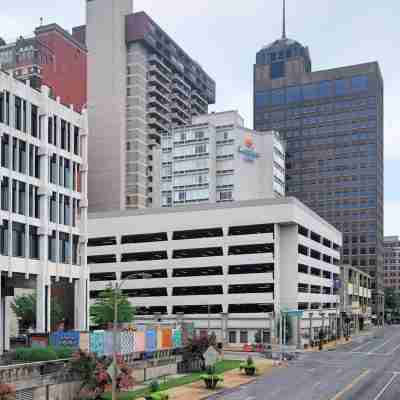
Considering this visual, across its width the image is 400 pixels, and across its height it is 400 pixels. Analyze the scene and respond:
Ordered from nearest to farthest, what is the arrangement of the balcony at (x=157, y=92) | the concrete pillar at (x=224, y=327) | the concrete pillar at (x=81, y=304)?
1. the concrete pillar at (x=81, y=304)
2. the concrete pillar at (x=224, y=327)
3. the balcony at (x=157, y=92)

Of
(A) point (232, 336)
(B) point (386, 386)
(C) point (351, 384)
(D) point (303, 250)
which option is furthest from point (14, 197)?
(D) point (303, 250)

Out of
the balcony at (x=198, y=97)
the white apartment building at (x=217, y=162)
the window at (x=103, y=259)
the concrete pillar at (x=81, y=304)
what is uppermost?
the balcony at (x=198, y=97)

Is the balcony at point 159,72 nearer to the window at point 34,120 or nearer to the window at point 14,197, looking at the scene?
the window at point 34,120

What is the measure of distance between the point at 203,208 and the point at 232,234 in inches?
266

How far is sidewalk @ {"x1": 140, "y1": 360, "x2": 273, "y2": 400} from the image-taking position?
50.2m

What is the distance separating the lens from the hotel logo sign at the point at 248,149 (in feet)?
501

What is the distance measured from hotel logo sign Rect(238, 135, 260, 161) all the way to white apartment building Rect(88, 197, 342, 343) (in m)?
37.0

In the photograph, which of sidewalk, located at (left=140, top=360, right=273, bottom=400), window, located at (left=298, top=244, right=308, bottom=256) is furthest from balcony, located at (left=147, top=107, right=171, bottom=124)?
sidewalk, located at (left=140, top=360, right=273, bottom=400)

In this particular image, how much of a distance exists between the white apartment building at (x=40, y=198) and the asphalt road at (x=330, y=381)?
23.7 m

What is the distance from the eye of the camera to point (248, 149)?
15325 cm

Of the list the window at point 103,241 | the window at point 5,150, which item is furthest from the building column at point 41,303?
the window at point 103,241

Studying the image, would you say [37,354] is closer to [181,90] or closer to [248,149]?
[248,149]

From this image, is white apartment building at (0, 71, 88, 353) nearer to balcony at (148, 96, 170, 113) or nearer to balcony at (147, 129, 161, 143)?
balcony at (147, 129, 161, 143)

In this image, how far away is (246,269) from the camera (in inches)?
4213
